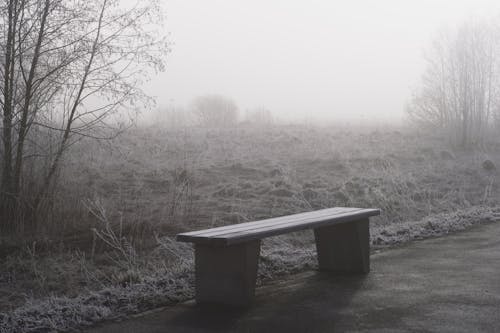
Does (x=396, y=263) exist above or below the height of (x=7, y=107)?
below

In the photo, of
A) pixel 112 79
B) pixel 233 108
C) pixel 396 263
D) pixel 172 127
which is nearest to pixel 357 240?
pixel 396 263

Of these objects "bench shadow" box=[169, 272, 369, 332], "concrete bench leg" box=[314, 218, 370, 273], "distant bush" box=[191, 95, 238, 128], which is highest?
"distant bush" box=[191, 95, 238, 128]

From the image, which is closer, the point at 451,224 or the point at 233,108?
the point at 451,224

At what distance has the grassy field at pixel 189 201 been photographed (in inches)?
206

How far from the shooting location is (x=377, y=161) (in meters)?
14.5

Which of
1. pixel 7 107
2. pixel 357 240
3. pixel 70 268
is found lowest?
pixel 70 268

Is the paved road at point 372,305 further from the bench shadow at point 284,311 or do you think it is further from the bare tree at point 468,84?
the bare tree at point 468,84

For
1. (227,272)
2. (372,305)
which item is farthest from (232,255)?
(372,305)

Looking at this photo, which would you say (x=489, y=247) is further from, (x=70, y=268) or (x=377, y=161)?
(x=377, y=161)

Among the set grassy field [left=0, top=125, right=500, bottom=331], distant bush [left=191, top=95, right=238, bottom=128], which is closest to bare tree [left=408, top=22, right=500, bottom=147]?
grassy field [left=0, top=125, right=500, bottom=331]

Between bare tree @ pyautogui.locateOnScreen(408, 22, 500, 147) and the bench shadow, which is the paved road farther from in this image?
bare tree @ pyautogui.locateOnScreen(408, 22, 500, 147)

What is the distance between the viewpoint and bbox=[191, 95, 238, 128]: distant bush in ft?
89.4

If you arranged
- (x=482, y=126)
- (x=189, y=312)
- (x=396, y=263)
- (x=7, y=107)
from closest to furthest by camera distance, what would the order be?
(x=189, y=312), (x=396, y=263), (x=7, y=107), (x=482, y=126)

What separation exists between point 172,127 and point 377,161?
786 cm
